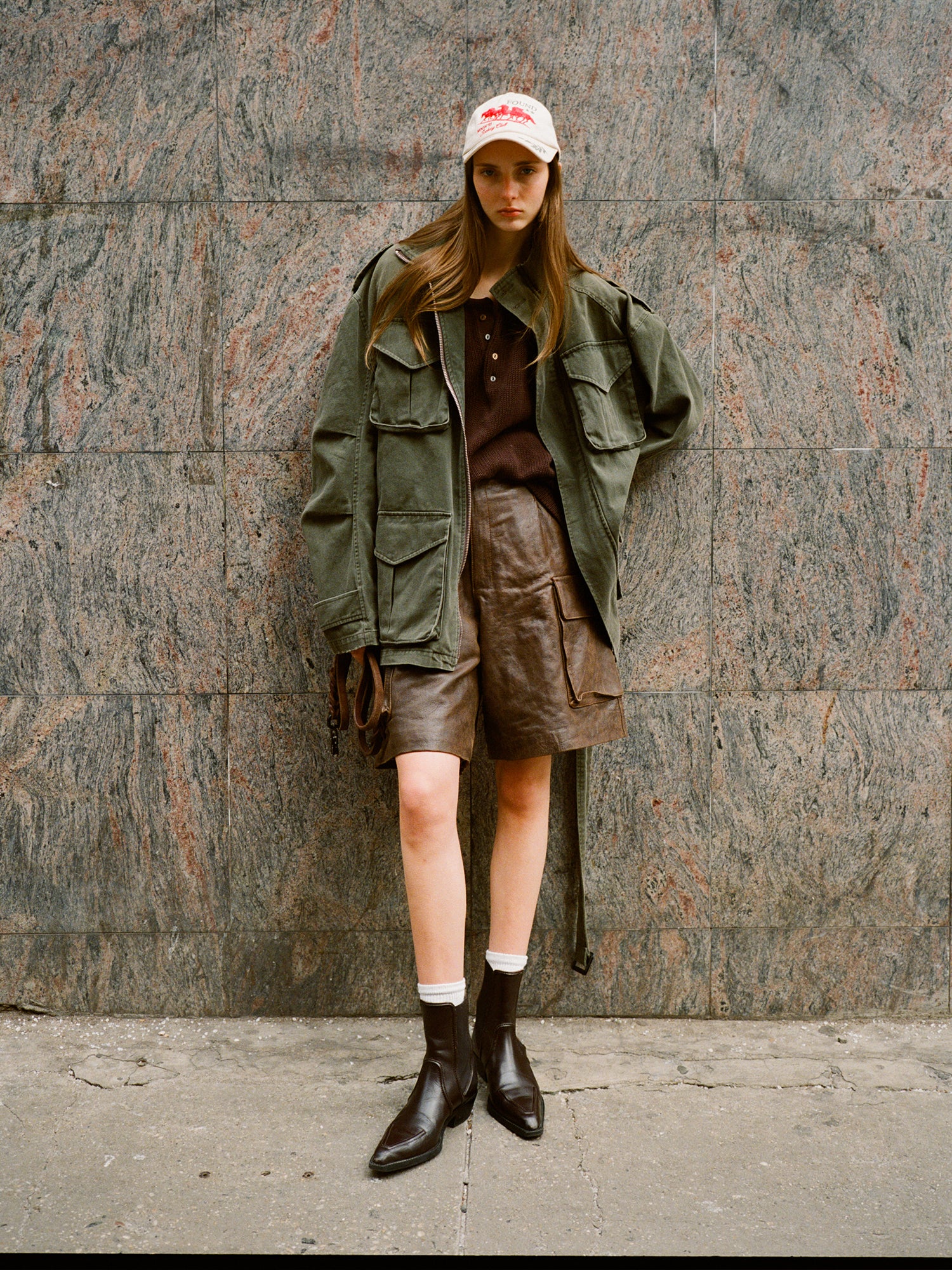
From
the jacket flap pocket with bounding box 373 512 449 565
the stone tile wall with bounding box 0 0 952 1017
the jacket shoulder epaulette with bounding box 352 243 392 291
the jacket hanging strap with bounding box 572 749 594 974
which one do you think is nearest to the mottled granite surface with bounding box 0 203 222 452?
the stone tile wall with bounding box 0 0 952 1017

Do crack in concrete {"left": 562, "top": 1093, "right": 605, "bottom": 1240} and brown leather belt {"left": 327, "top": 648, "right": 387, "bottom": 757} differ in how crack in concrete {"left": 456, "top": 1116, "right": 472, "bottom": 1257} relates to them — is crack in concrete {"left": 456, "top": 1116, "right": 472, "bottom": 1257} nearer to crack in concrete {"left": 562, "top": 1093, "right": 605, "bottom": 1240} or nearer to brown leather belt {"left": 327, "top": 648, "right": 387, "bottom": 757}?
crack in concrete {"left": 562, "top": 1093, "right": 605, "bottom": 1240}

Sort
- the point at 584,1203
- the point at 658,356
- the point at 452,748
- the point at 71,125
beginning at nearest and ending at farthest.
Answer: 1. the point at 584,1203
2. the point at 452,748
3. the point at 658,356
4. the point at 71,125

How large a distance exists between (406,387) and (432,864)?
1303mm

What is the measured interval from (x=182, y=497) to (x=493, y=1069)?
2.00 m

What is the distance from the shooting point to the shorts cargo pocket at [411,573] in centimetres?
283

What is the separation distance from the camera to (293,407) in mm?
3369

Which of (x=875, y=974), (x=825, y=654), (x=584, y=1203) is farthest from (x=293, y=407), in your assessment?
(x=875, y=974)

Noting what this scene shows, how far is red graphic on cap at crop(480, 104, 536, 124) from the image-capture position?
268 cm

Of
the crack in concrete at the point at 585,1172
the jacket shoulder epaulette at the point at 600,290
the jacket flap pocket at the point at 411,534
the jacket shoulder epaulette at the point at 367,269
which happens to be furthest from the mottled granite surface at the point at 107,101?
the crack in concrete at the point at 585,1172

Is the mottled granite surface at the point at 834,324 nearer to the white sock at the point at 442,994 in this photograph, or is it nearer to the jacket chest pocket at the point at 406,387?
the jacket chest pocket at the point at 406,387

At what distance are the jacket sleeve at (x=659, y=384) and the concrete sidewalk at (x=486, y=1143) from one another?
6.21ft

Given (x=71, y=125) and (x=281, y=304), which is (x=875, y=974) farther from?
(x=71, y=125)

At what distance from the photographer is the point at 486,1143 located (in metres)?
2.74

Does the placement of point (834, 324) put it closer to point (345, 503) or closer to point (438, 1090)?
point (345, 503)
